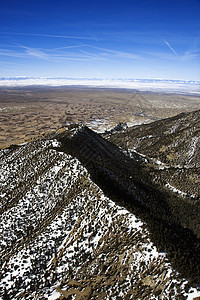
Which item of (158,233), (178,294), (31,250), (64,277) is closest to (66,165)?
(31,250)

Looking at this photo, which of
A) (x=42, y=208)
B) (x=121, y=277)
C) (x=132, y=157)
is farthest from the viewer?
(x=132, y=157)

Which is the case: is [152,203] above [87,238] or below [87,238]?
below

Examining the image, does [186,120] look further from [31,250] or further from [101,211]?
[31,250]

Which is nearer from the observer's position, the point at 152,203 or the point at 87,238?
the point at 87,238

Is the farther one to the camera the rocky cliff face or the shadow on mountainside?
the shadow on mountainside

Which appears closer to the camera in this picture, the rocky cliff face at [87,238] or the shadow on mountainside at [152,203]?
the rocky cliff face at [87,238]
